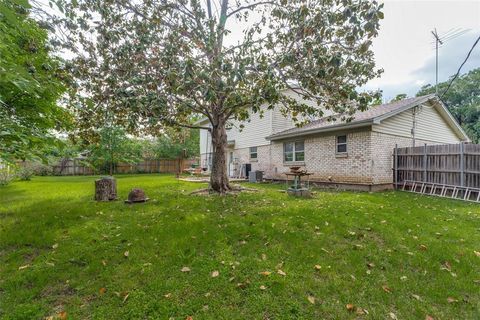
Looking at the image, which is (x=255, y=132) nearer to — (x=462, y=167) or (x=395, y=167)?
(x=395, y=167)

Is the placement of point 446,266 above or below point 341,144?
below

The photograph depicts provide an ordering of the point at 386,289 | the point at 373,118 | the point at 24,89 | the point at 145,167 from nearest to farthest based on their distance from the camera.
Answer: the point at 24,89, the point at 386,289, the point at 373,118, the point at 145,167

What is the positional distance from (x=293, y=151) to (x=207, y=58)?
27.1ft

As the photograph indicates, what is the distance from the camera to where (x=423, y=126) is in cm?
1288

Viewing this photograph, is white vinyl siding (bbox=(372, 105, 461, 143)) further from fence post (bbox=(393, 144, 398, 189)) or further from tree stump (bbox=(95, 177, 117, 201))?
tree stump (bbox=(95, 177, 117, 201))

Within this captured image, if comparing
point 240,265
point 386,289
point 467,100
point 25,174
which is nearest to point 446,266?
point 386,289

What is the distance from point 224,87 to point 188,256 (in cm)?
353

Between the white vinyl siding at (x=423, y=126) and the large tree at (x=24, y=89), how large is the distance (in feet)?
36.0

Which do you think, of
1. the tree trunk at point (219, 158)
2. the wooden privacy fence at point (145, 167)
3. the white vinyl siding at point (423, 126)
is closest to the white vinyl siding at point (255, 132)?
the tree trunk at point (219, 158)

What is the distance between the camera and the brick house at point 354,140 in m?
10.7

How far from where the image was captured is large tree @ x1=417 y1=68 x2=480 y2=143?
23.5 meters

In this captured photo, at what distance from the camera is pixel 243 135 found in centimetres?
1816

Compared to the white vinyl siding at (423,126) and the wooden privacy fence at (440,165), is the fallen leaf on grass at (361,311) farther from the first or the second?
the white vinyl siding at (423,126)

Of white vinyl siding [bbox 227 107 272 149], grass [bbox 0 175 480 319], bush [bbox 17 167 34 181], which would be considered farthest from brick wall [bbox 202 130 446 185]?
bush [bbox 17 167 34 181]
